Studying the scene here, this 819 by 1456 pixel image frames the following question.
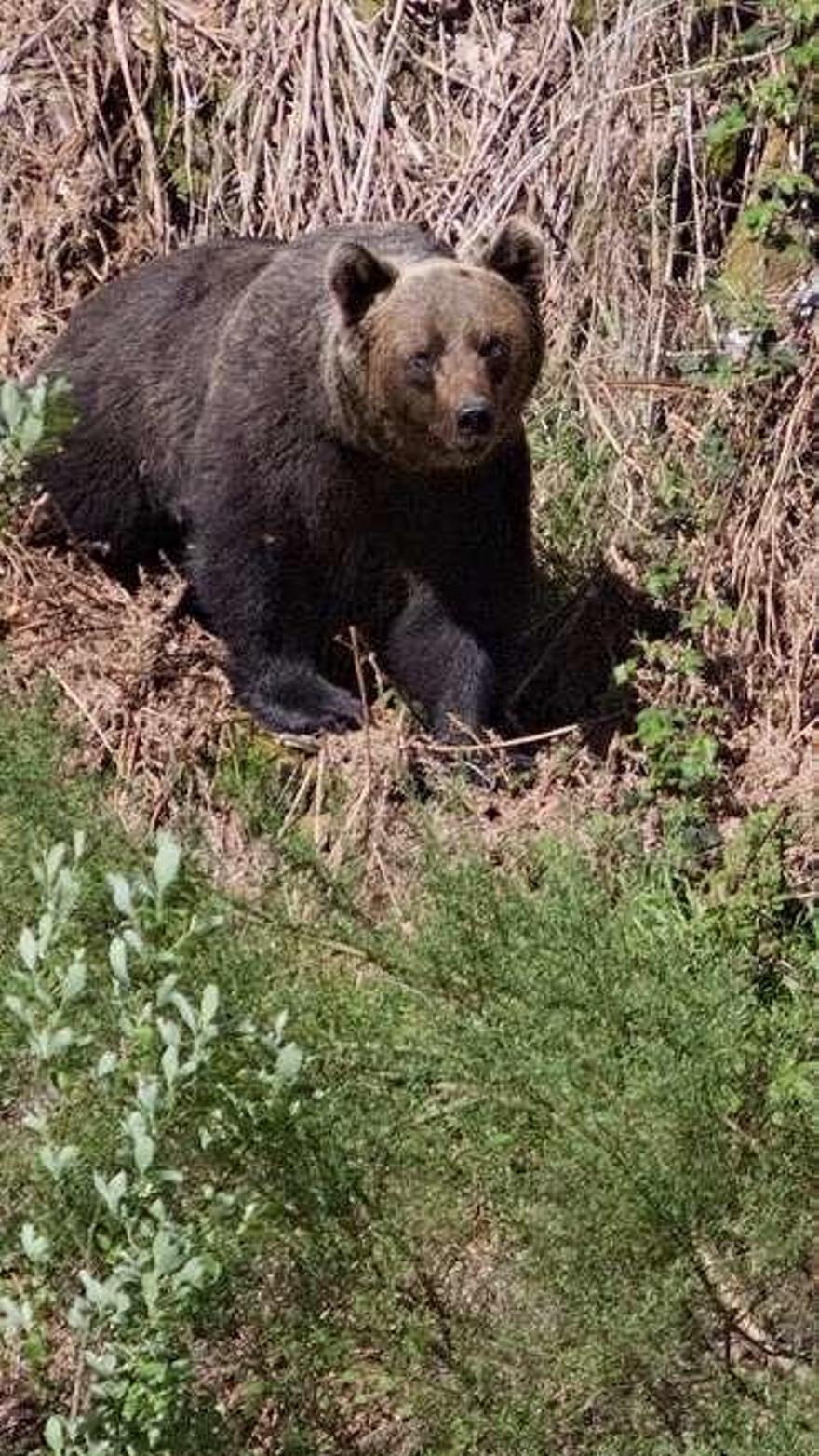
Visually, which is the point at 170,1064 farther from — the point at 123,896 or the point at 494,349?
the point at 494,349

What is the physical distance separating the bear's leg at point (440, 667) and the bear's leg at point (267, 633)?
7.7 inches

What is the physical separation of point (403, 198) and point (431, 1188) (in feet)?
15.3

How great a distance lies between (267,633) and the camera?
8.17 metres

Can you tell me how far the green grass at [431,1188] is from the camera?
496 cm

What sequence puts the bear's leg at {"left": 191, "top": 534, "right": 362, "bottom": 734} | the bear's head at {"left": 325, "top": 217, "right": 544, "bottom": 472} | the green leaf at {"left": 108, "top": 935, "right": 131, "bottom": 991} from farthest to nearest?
the bear's leg at {"left": 191, "top": 534, "right": 362, "bottom": 734} < the bear's head at {"left": 325, "top": 217, "right": 544, "bottom": 472} < the green leaf at {"left": 108, "top": 935, "right": 131, "bottom": 991}

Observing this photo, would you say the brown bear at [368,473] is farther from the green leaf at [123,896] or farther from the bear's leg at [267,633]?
the green leaf at [123,896]

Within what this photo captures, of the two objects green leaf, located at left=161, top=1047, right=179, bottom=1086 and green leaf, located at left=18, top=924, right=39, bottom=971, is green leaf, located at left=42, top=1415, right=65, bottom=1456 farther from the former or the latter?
green leaf, located at left=18, top=924, right=39, bottom=971

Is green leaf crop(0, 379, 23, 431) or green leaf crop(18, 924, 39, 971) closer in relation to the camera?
green leaf crop(18, 924, 39, 971)

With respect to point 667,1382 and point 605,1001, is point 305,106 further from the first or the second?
point 667,1382

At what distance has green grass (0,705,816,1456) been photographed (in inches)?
195

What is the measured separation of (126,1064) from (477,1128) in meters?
0.75

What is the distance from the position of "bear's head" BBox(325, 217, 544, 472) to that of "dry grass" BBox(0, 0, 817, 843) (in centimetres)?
68

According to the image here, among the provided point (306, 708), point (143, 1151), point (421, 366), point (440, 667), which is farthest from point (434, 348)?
point (143, 1151)

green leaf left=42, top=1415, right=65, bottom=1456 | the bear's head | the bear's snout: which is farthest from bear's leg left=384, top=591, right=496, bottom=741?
green leaf left=42, top=1415, right=65, bottom=1456
